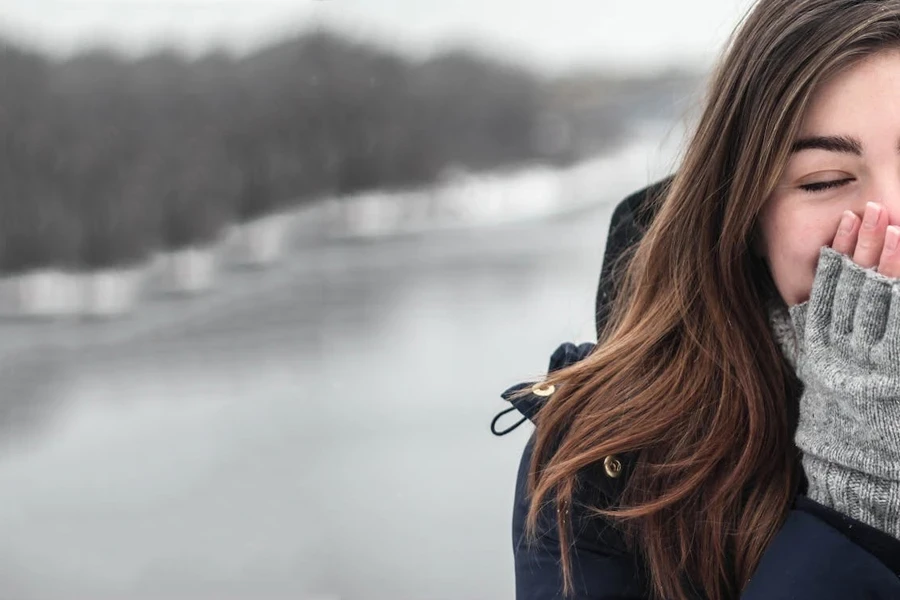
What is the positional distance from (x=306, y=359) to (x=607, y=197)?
2.22ft

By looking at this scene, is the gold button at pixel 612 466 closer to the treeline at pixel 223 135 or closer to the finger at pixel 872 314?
the finger at pixel 872 314

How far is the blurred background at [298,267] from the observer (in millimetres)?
1599

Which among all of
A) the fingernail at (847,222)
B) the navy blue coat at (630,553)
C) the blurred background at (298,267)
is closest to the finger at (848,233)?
the fingernail at (847,222)

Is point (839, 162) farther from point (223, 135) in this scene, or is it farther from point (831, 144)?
point (223, 135)

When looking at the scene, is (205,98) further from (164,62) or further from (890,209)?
(890,209)

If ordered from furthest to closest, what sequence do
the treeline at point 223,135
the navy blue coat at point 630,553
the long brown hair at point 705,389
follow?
the treeline at point 223,135 → the long brown hair at point 705,389 → the navy blue coat at point 630,553

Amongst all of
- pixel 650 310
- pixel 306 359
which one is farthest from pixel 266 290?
pixel 650 310

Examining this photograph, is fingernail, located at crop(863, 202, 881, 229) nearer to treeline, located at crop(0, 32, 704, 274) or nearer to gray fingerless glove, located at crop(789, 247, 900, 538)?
gray fingerless glove, located at crop(789, 247, 900, 538)

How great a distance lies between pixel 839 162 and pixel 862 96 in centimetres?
5

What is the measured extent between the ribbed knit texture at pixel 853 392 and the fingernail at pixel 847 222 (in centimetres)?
2

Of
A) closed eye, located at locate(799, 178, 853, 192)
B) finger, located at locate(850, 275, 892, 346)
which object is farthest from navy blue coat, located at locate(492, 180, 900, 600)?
closed eye, located at locate(799, 178, 853, 192)

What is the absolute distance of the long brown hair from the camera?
2.49 feet

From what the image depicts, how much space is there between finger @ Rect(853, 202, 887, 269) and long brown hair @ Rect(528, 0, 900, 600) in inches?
3.2

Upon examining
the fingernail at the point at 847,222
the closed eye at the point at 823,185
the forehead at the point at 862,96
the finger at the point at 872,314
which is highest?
the forehead at the point at 862,96
